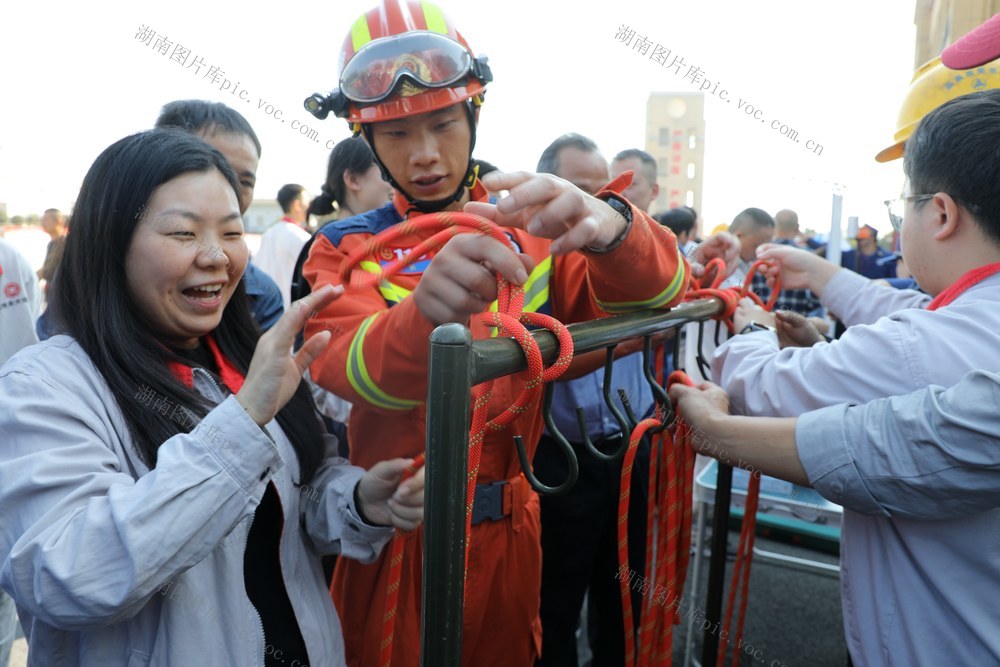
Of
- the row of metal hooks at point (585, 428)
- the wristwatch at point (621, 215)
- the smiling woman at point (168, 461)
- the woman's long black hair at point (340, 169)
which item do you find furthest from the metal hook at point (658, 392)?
the woman's long black hair at point (340, 169)

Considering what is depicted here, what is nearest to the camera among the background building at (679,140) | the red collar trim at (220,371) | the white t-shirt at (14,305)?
the red collar trim at (220,371)

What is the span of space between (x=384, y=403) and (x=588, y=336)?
17.2 inches

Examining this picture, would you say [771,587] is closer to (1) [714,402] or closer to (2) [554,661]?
(2) [554,661]

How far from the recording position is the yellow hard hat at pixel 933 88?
2.36 meters

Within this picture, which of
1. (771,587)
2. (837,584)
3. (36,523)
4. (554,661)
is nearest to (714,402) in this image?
(36,523)

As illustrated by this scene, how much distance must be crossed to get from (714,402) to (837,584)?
11.9ft

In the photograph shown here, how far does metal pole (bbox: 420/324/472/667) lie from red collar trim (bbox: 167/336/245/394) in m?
0.80

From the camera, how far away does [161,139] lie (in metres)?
1.40

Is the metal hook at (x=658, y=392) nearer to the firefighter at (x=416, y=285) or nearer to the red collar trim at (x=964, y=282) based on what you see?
the firefighter at (x=416, y=285)

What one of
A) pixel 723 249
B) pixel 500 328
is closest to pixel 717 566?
pixel 723 249

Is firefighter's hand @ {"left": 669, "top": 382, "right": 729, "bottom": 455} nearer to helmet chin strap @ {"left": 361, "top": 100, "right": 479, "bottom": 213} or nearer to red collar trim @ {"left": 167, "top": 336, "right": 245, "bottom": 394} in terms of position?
helmet chin strap @ {"left": 361, "top": 100, "right": 479, "bottom": 213}

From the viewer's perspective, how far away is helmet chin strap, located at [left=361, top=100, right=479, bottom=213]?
5.60 ft

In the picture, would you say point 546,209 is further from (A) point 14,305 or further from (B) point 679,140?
(B) point 679,140

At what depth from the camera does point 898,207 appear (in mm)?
1563
